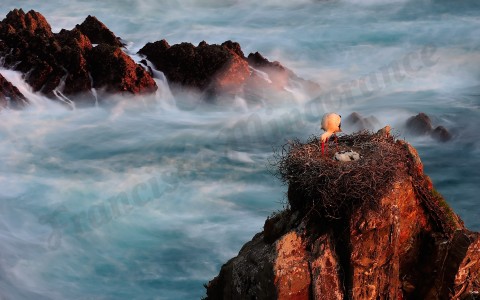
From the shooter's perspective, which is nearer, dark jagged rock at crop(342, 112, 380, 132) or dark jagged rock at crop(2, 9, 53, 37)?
dark jagged rock at crop(342, 112, 380, 132)

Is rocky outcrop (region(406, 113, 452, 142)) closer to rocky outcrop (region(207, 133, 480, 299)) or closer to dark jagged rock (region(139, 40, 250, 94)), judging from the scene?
dark jagged rock (region(139, 40, 250, 94))

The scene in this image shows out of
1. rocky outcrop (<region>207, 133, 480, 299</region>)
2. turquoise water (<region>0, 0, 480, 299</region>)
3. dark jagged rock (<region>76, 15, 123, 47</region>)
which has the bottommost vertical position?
rocky outcrop (<region>207, 133, 480, 299</region>)

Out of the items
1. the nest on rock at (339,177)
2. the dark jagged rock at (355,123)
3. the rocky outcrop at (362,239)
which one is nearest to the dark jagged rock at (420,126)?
the dark jagged rock at (355,123)

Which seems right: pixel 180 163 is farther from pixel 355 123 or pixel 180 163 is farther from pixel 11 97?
pixel 11 97

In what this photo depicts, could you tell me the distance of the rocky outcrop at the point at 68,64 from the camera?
26.7 m

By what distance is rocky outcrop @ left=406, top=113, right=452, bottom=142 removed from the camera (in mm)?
27203

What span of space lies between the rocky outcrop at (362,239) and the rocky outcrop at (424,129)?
53.6ft

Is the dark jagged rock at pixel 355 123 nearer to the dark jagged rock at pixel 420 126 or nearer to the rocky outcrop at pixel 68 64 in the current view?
the dark jagged rock at pixel 420 126

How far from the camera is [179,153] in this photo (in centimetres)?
2716

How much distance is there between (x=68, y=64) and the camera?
88.1 feet

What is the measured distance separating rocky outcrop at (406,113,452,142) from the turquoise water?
1.27 ft

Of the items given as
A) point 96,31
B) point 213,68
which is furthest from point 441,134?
point 96,31

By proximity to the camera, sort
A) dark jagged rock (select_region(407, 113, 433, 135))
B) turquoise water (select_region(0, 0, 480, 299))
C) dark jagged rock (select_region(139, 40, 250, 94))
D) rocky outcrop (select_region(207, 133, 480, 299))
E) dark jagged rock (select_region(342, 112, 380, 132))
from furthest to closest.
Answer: dark jagged rock (select_region(139, 40, 250, 94))
dark jagged rock (select_region(407, 113, 433, 135))
dark jagged rock (select_region(342, 112, 380, 132))
turquoise water (select_region(0, 0, 480, 299))
rocky outcrop (select_region(207, 133, 480, 299))

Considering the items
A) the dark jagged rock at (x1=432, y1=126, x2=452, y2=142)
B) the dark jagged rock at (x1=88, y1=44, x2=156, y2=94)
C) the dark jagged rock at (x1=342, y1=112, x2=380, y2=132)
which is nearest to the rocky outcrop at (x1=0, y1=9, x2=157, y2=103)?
the dark jagged rock at (x1=88, y1=44, x2=156, y2=94)
